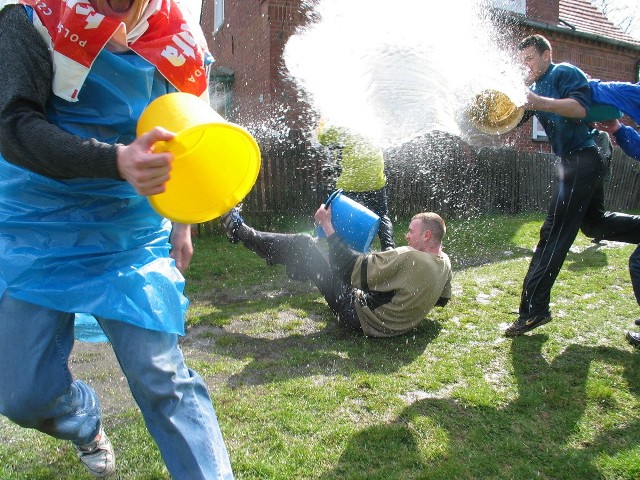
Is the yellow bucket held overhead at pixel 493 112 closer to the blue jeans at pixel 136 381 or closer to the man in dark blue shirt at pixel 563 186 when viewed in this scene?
the man in dark blue shirt at pixel 563 186

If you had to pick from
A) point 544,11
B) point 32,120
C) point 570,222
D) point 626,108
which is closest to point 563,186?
point 570,222

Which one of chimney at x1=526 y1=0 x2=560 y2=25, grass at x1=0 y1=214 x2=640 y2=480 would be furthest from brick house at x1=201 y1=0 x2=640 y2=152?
grass at x1=0 y1=214 x2=640 y2=480

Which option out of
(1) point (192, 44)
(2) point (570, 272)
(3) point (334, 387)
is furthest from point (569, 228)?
(1) point (192, 44)

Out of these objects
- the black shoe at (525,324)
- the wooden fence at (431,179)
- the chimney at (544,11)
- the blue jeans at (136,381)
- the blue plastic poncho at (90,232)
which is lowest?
the wooden fence at (431,179)

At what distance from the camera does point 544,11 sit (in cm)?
1462

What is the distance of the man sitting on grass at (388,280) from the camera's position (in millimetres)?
3895

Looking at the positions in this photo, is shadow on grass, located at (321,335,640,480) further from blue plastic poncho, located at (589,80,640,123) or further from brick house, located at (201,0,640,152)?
brick house, located at (201,0,640,152)

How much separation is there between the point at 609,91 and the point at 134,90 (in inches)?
120

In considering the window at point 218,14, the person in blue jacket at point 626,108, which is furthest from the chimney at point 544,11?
the person in blue jacket at point 626,108

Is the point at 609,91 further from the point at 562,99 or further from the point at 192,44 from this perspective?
the point at 192,44

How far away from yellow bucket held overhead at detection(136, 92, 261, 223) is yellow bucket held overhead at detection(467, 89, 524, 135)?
102 inches

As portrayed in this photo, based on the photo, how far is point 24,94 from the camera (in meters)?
1.49

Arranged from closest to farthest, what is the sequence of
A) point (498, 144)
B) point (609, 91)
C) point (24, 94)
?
point (24, 94)
point (609, 91)
point (498, 144)

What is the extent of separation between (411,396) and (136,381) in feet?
6.15
